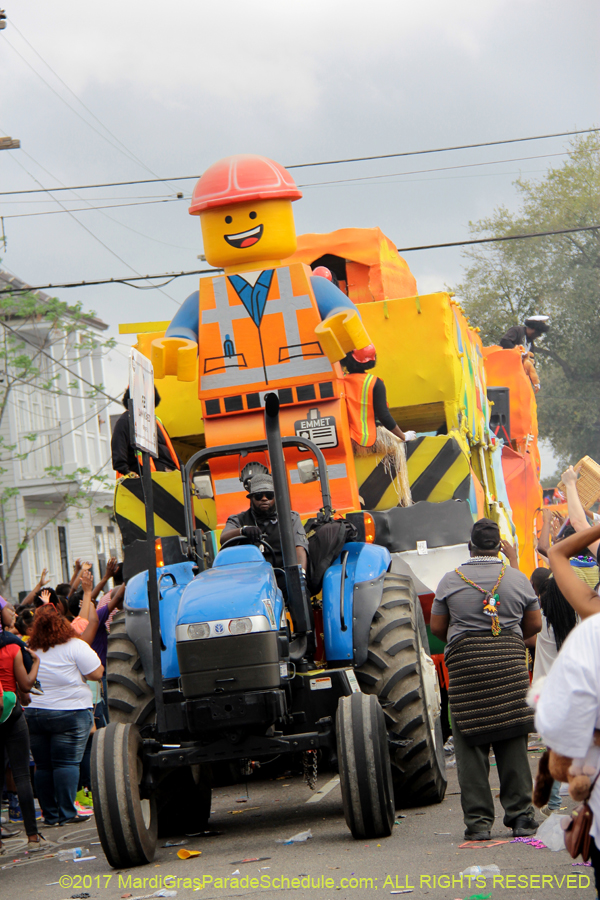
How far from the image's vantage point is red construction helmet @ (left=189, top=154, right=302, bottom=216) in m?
8.39

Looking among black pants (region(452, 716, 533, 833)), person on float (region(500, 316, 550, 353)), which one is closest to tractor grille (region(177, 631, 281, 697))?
black pants (region(452, 716, 533, 833))

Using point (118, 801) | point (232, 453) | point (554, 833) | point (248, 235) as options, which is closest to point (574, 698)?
point (554, 833)

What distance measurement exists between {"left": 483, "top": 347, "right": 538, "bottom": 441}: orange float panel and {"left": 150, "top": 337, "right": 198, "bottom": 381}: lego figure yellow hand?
769 centimetres

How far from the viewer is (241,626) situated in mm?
5867

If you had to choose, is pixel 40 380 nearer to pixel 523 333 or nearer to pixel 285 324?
pixel 523 333

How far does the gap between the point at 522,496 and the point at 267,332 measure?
23.5 feet

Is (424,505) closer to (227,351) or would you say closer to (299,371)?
(299,371)

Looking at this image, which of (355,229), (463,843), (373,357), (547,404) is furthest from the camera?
(547,404)

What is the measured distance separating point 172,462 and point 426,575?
2418 mm

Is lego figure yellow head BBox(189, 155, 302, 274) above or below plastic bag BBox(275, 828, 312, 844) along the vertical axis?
above

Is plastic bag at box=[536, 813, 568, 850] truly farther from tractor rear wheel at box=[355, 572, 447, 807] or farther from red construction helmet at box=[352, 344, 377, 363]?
red construction helmet at box=[352, 344, 377, 363]

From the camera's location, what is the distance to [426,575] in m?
8.04

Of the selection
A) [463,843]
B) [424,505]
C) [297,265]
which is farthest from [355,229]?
[463,843]

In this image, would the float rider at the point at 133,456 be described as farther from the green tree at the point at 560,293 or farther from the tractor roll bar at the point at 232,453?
the green tree at the point at 560,293
